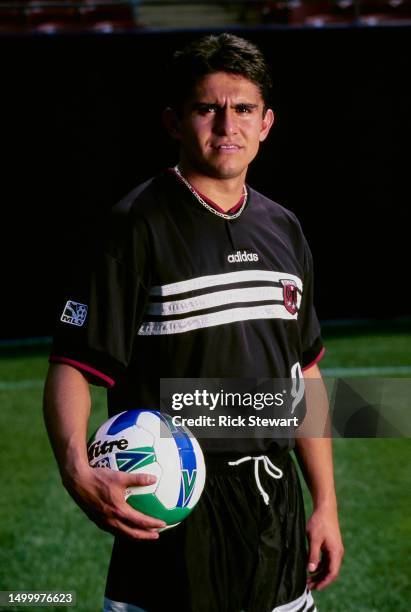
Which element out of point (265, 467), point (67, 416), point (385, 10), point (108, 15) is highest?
point (67, 416)

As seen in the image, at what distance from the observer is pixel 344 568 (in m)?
5.16

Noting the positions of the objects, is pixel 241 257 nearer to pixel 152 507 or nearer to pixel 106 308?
pixel 106 308

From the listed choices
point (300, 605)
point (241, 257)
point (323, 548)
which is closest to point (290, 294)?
point (241, 257)

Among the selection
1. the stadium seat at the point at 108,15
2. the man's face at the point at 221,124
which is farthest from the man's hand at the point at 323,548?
the stadium seat at the point at 108,15

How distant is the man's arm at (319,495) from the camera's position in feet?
8.82

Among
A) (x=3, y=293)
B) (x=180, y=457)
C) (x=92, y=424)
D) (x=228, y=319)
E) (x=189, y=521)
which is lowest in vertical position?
(x=3, y=293)

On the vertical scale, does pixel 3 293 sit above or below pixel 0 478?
below

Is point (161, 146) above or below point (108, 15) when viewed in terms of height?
below

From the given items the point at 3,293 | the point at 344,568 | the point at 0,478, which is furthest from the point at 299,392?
the point at 3,293

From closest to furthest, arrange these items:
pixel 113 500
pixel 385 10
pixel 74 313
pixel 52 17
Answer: pixel 113 500
pixel 74 313
pixel 52 17
pixel 385 10

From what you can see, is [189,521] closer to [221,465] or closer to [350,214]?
[221,465]

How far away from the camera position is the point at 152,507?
231 cm

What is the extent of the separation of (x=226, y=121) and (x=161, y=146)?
10689 millimetres

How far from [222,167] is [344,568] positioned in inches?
124
